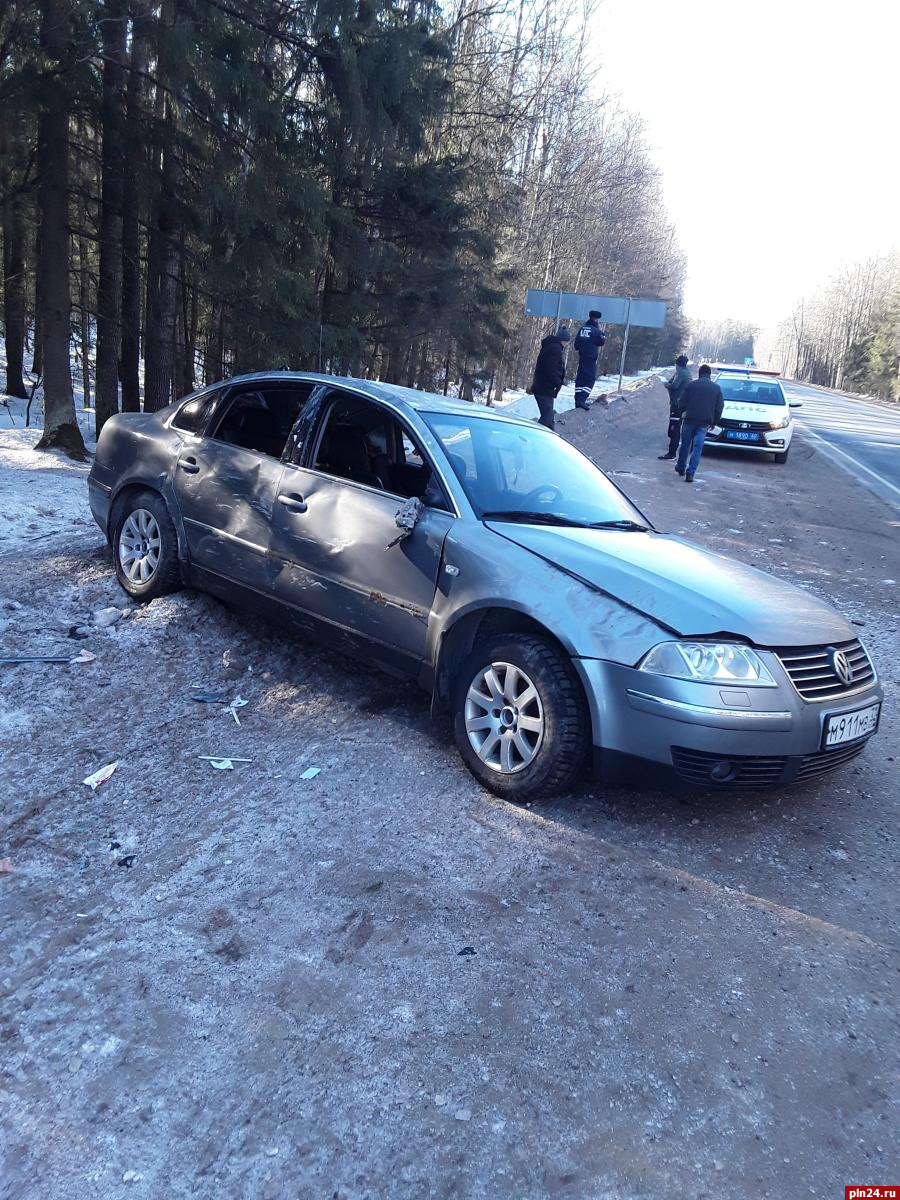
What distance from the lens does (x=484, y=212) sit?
64.6 ft

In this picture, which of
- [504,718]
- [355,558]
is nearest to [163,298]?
[355,558]

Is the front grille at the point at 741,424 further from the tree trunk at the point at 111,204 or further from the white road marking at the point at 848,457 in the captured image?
the tree trunk at the point at 111,204

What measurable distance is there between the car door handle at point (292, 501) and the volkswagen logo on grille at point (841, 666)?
2.81 metres

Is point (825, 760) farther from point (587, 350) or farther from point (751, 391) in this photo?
point (587, 350)

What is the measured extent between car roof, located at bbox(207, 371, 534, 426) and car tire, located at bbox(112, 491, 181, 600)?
3.58ft

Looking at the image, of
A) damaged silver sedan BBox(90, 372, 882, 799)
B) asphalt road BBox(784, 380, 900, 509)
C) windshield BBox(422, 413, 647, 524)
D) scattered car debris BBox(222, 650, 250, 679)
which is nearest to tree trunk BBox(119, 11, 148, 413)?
damaged silver sedan BBox(90, 372, 882, 799)

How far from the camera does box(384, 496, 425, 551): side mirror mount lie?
4574mm

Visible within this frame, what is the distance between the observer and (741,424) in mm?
18859

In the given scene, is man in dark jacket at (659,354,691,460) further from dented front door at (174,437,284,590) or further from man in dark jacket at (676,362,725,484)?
dented front door at (174,437,284,590)

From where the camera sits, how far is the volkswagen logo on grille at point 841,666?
4.07 meters

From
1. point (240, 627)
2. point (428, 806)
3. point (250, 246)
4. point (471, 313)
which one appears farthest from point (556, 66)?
point (428, 806)

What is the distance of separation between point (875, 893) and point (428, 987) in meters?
1.88

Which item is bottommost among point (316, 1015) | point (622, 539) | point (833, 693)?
point (316, 1015)

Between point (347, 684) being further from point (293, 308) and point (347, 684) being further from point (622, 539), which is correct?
point (293, 308)
